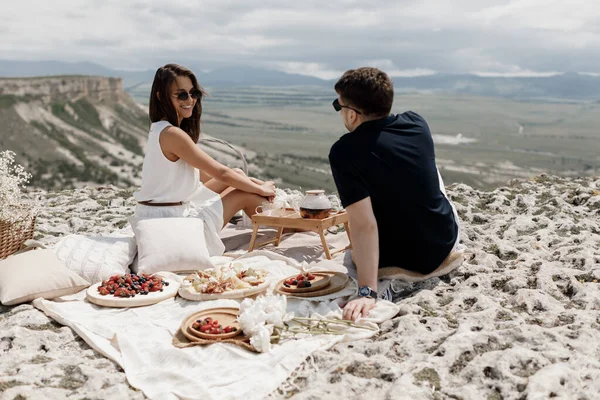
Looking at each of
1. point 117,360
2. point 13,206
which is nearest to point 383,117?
point 117,360

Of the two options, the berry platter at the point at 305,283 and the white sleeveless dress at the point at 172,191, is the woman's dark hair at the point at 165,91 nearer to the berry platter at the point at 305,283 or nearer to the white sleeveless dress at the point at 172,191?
the white sleeveless dress at the point at 172,191

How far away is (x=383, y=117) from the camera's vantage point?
204 inches

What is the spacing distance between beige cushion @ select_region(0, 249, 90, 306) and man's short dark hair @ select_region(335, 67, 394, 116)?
9.95 ft

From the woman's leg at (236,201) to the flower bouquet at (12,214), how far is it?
6.93ft

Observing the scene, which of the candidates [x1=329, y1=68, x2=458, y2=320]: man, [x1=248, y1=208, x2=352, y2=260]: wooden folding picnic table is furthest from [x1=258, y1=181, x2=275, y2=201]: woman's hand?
[x1=329, y1=68, x2=458, y2=320]: man

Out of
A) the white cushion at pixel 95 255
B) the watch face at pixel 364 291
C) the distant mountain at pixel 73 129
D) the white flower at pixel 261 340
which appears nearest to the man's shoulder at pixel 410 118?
the watch face at pixel 364 291

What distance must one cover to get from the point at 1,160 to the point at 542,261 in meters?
5.64

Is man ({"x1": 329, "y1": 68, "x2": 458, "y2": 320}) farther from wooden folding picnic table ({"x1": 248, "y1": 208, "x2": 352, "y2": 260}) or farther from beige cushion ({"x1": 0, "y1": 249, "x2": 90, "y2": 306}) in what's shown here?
beige cushion ({"x1": 0, "y1": 249, "x2": 90, "y2": 306})

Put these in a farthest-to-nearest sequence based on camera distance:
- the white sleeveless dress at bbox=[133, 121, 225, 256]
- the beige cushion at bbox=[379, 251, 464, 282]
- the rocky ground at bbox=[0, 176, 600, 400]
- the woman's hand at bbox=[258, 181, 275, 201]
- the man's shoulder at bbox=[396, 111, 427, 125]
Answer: the woman's hand at bbox=[258, 181, 275, 201] < the white sleeveless dress at bbox=[133, 121, 225, 256] < the beige cushion at bbox=[379, 251, 464, 282] < the man's shoulder at bbox=[396, 111, 427, 125] < the rocky ground at bbox=[0, 176, 600, 400]

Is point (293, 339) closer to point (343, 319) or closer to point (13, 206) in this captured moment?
point (343, 319)

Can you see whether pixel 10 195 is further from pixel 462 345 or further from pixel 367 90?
pixel 462 345

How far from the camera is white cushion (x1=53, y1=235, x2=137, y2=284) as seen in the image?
600 cm

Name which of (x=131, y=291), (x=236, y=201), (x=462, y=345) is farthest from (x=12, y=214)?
(x=462, y=345)

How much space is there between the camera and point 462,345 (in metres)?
4.21
